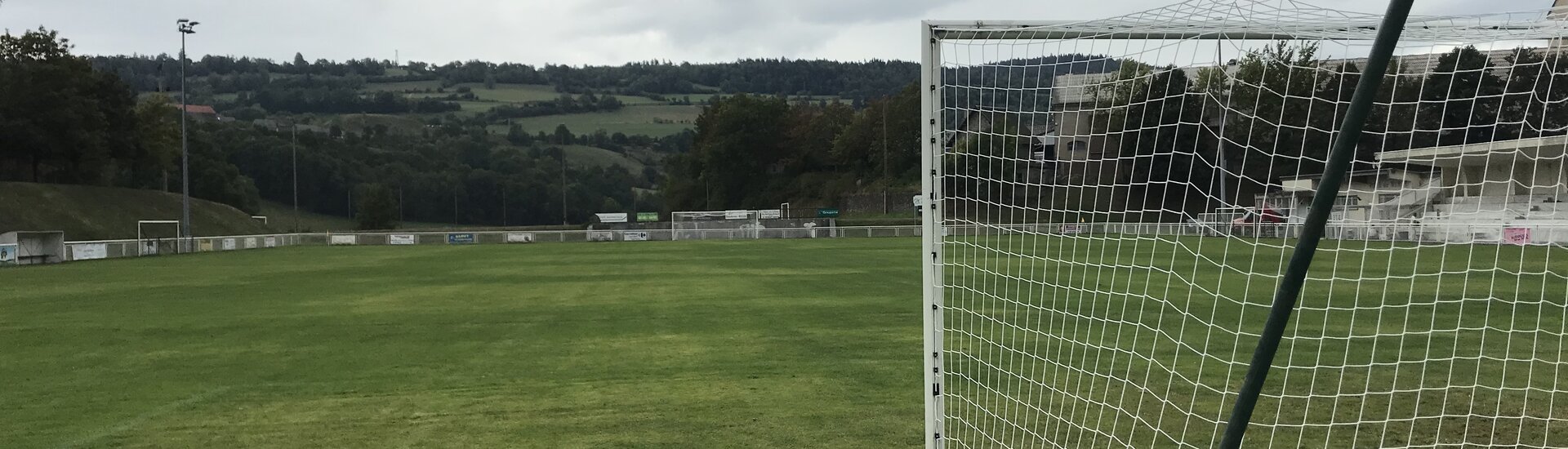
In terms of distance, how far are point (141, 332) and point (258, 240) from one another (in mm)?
39657

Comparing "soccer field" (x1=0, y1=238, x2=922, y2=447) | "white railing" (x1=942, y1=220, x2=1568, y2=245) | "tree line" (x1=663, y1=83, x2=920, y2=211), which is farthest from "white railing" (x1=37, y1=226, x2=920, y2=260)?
"soccer field" (x1=0, y1=238, x2=922, y2=447)

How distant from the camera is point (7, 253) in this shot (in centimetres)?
3059

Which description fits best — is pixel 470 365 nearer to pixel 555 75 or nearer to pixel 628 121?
pixel 628 121

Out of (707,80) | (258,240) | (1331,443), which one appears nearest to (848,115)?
(258,240)

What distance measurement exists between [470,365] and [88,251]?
104 ft

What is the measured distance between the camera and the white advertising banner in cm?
3359

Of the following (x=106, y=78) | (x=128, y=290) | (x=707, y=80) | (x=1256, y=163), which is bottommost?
(x=128, y=290)

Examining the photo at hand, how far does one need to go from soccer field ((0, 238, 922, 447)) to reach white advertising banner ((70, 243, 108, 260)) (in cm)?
1736

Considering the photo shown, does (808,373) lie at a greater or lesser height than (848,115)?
lesser

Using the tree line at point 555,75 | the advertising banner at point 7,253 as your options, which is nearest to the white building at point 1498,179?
the advertising banner at point 7,253

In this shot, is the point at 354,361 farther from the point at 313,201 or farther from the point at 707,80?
the point at 707,80

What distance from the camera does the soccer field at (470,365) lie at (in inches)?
256

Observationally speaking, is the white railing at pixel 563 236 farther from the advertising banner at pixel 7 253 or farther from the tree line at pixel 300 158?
the advertising banner at pixel 7 253

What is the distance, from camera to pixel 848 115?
87.6 metres
